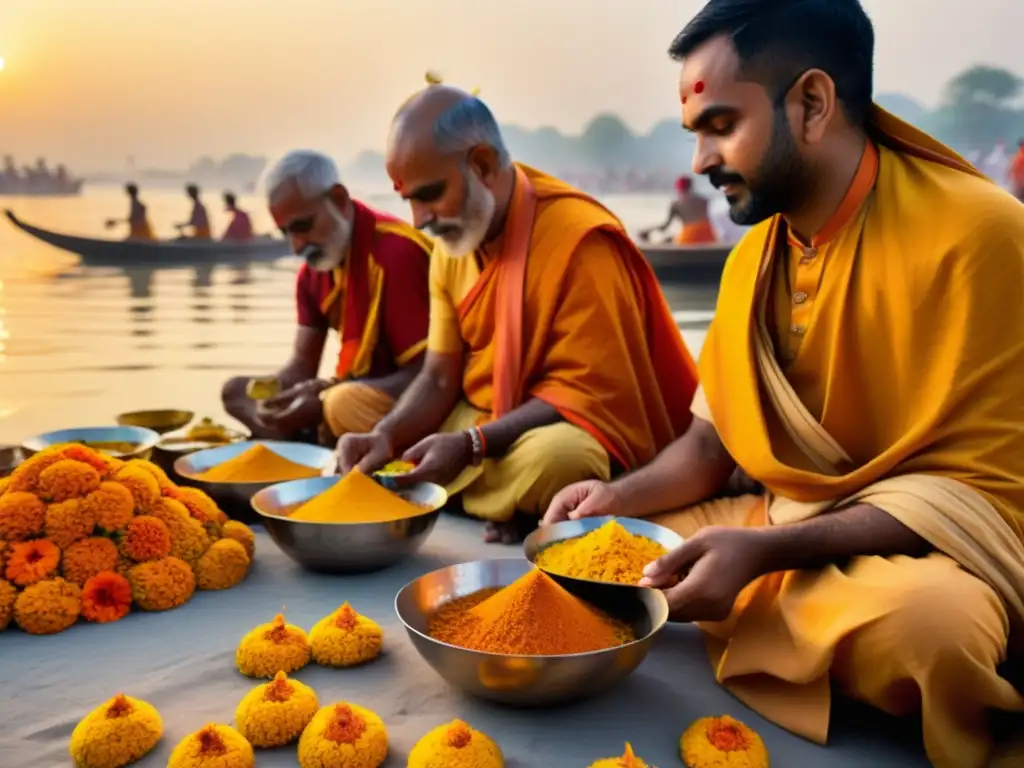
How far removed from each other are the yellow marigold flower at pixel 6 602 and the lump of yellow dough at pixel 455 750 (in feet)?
4.19

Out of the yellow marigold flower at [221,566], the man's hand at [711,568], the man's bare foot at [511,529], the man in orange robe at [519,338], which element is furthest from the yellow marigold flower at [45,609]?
the man's hand at [711,568]

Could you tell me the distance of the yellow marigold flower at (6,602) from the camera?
2213 millimetres

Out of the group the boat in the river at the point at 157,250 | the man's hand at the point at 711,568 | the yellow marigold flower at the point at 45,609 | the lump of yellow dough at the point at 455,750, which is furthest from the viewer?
the boat in the river at the point at 157,250

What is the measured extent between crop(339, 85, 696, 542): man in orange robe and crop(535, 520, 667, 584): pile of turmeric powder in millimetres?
725

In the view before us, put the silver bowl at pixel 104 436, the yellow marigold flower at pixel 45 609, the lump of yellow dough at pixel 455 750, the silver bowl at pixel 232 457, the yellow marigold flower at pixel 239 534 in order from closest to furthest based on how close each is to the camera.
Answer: the lump of yellow dough at pixel 455 750
the yellow marigold flower at pixel 45 609
the yellow marigold flower at pixel 239 534
the silver bowl at pixel 232 457
the silver bowl at pixel 104 436

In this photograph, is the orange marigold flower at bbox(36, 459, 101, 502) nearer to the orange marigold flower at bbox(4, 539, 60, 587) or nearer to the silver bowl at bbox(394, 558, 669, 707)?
the orange marigold flower at bbox(4, 539, 60, 587)

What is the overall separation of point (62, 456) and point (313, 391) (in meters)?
1.57

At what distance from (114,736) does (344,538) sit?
91cm

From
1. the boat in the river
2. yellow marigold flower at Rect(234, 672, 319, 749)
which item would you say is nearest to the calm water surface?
the boat in the river

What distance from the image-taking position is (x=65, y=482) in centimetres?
234

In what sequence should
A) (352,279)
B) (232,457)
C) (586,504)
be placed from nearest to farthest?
(586,504)
(232,457)
(352,279)

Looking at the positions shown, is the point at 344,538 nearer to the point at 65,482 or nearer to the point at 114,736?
the point at 65,482

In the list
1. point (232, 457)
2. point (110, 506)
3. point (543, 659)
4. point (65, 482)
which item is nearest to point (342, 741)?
point (543, 659)

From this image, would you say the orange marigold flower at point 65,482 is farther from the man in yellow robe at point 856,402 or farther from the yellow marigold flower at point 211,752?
the man in yellow robe at point 856,402
